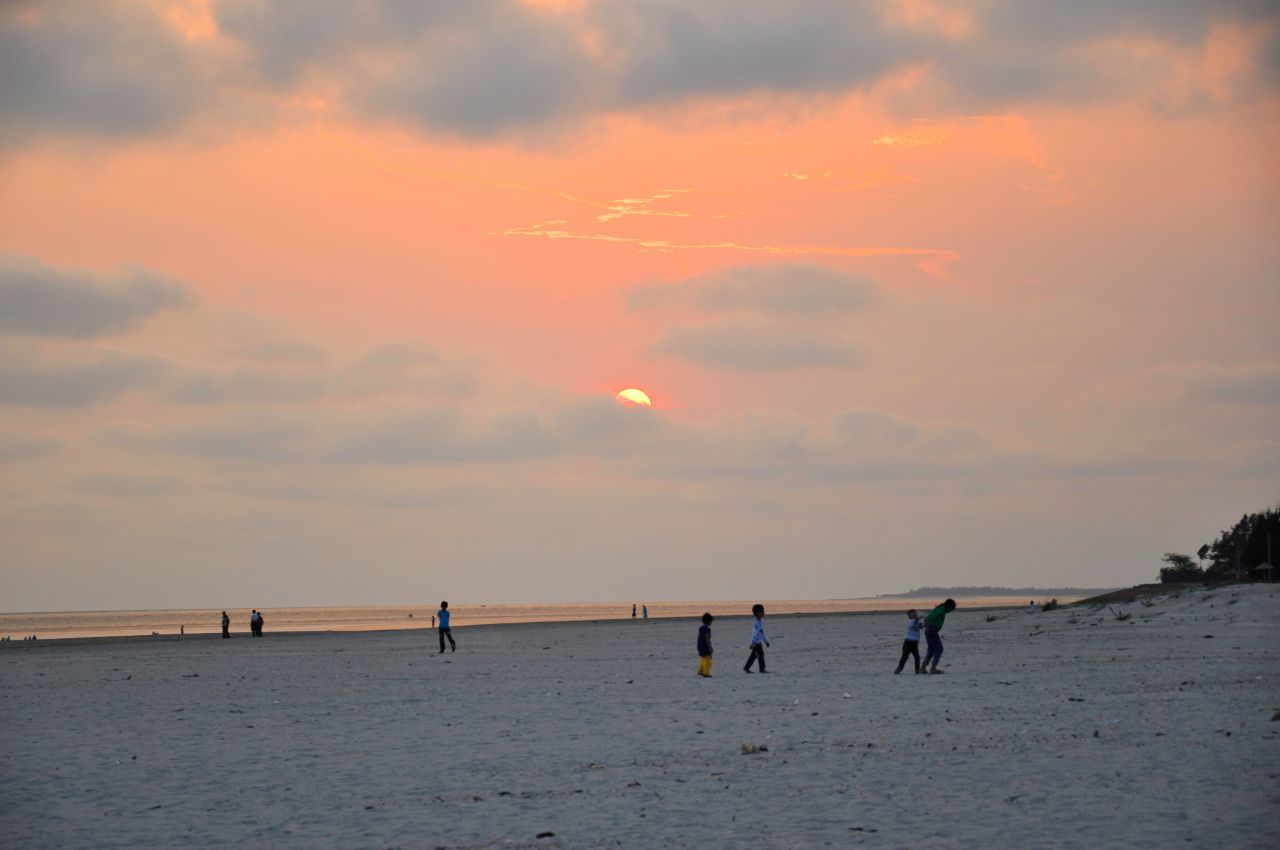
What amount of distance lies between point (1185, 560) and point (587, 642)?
149775mm

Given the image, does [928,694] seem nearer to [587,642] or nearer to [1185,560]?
[587,642]

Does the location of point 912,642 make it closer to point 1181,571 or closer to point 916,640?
point 916,640

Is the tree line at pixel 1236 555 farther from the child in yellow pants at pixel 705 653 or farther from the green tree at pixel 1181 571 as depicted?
the child in yellow pants at pixel 705 653

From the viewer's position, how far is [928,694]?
25406 millimetres

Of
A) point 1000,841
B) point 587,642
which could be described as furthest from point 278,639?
point 1000,841

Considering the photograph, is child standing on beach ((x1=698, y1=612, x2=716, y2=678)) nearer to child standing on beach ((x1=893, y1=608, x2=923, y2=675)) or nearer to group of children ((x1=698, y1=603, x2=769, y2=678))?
group of children ((x1=698, y1=603, x2=769, y2=678))

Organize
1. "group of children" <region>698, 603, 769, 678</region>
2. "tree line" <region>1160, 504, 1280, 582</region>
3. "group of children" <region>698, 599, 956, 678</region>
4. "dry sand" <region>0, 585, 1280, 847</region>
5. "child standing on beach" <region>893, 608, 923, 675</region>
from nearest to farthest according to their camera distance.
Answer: "dry sand" <region>0, 585, 1280, 847</region>
"child standing on beach" <region>893, 608, 923, 675</region>
"group of children" <region>698, 599, 956, 678</region>
"group of children" <region>698, 603, 769, 678</region>
"tree line" <region>1160, 504, 1280, 582</region>

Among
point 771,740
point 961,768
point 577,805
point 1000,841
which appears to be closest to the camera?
point 1000,841

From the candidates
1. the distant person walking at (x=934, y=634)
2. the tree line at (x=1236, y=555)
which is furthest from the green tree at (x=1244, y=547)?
the distant person walking at (x=934, y=634)

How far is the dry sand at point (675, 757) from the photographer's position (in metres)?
13.5

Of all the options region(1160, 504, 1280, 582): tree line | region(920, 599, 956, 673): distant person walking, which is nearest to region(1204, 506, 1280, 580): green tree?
region(1160, 504, 1280, 582): tree line

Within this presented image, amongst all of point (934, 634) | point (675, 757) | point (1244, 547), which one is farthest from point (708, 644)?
point (1244, 547)

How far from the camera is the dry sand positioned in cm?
1347

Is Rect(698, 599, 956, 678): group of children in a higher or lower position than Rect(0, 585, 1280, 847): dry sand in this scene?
higher
